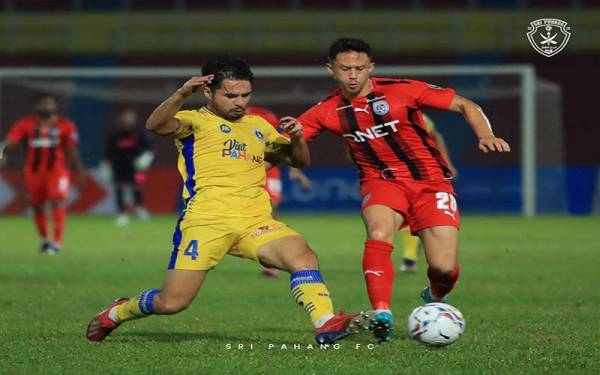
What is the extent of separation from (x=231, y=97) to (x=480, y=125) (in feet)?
5.17

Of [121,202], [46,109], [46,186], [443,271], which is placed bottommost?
[121,202]

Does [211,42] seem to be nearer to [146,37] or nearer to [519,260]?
[146,37]

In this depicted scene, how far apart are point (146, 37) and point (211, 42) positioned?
1.74 m

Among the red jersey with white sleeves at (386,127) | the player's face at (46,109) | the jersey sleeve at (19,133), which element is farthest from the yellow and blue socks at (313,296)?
the jersey sleeve at (19,133)

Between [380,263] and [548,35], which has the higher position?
[380,263]

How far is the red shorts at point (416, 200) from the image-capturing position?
8.52m

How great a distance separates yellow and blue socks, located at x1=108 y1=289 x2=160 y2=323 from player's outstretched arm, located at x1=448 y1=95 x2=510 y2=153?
87.0 inches

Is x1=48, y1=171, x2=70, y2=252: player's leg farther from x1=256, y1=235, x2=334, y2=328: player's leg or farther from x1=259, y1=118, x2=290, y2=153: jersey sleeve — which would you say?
x1=256, y1=235, x2=334, y2=328: player's leg

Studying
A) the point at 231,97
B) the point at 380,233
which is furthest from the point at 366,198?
the point at 231,97

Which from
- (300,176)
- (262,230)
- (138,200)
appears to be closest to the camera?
(262,230)

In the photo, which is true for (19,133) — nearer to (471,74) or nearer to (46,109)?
(46,109)

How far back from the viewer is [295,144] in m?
8.05

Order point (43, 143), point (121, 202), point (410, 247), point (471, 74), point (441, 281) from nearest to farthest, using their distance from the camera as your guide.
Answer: point (441, 281), point (410, 247), point (43, 143), point (121, 202), point (471, 74)

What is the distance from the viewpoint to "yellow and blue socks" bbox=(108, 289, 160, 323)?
26.0 feet
